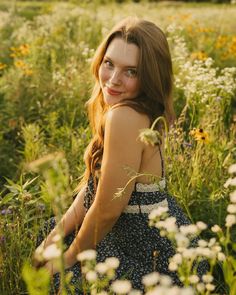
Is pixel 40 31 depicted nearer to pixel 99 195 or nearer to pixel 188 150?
pixel 188 150

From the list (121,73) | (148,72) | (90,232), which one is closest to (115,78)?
(121,73)

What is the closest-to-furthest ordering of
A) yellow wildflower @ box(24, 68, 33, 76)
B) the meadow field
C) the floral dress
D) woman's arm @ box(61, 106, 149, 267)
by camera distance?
1. the meadow field
2. woman's arm @ box(61, 106, 149, 267)
3. the floral dress
4. yellow wildflower @ box(24, 68, 33, 76)

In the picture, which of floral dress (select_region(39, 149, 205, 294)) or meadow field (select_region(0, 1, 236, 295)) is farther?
floral dress (select_region(39, 149, 205, 294))

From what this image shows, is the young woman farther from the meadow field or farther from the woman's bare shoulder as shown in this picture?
the meadow field

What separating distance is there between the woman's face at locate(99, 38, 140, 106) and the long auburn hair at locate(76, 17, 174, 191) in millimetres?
26

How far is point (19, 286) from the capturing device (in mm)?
2125

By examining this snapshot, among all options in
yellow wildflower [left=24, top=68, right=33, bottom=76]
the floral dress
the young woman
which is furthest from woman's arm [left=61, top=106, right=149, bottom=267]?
yellow wildflower [left=24, top=68, right=33, bottom=76]

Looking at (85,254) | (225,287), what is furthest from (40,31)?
(85,254)

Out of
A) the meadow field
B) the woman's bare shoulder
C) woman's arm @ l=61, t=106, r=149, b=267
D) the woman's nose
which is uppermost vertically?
the woman's nose

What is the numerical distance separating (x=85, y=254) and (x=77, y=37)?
5.15 meters

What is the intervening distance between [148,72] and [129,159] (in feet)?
1.28

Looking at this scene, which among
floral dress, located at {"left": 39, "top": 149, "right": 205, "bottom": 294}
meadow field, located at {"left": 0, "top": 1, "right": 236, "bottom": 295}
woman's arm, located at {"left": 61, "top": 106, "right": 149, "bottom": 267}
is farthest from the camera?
floral dress, located at {"left": 39, "top": 149, "right": 205, "bottom": 294}

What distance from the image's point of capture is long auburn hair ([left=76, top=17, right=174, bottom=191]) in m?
2.17

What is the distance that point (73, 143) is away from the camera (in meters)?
3.25
